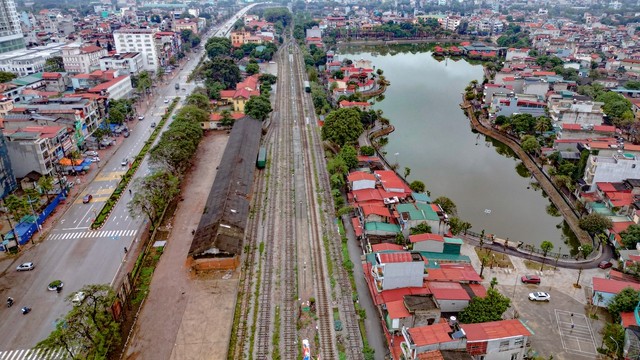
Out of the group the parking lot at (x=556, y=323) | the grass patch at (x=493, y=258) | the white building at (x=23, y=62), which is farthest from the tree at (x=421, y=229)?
the white building at (x=23, y=62)

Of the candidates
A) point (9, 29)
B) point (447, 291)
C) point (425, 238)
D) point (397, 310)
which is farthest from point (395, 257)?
point (9, 29)

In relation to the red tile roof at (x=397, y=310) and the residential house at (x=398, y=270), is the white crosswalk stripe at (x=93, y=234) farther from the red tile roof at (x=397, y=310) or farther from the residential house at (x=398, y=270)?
the red tile roof at (x=397, y=310)

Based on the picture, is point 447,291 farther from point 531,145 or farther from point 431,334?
point 531,145

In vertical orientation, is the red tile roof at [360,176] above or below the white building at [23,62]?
below

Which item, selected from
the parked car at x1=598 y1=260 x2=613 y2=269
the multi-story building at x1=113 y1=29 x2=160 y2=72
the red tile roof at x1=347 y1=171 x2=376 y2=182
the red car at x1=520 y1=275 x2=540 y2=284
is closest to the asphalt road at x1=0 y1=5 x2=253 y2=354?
the red tile roof at x1=347 y1=171 x2=376 y2=182

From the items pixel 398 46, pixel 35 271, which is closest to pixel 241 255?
pixel 35 271

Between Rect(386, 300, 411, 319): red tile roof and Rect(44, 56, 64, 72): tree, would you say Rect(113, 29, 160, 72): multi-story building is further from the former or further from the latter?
Rect(386, 300, 411, 319): red tile roof
